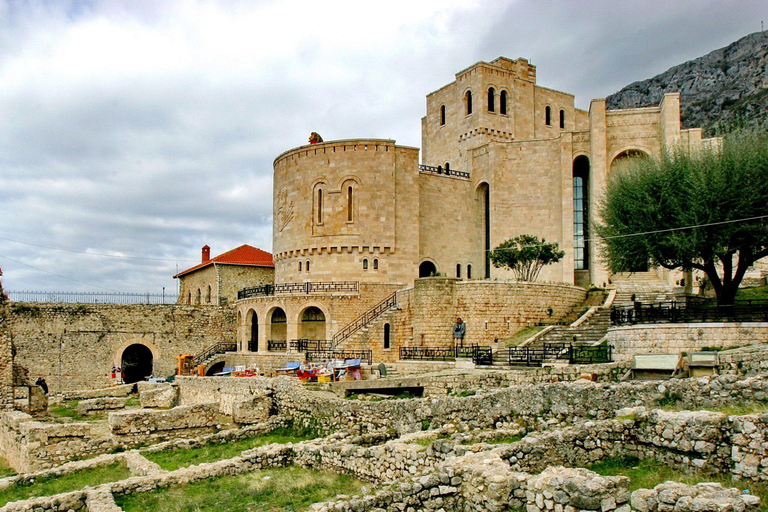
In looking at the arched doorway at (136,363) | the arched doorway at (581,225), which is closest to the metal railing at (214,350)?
the arched doorway at (136,363)

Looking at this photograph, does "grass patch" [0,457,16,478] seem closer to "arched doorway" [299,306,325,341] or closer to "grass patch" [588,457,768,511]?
"grass patch" [588,457,768,511]

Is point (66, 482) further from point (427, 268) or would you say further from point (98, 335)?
point (427, 268)

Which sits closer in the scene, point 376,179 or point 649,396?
point 649,396

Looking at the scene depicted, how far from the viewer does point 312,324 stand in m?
34.7

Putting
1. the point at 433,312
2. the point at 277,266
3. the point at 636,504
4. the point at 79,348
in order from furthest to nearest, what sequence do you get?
1. the point at 277,266
2. the point at 79,348
3. the point at 433,312
4. the point at 636,504

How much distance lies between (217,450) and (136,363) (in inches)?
1137

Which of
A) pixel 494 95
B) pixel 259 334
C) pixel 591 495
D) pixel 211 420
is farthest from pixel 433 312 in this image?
pixel 494 95

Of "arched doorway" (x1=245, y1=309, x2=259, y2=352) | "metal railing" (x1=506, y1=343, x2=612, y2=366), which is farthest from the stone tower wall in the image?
"metal railing" (x1=506, y1=343, x2=612, y2=366)

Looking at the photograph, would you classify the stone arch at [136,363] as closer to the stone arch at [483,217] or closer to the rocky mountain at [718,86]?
the stone arch at [483,217]

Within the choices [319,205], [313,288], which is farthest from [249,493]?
[319,205]

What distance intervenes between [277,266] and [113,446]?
2299 centimetres

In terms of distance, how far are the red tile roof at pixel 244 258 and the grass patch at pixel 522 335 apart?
75.2 feet

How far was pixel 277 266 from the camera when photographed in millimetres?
38531

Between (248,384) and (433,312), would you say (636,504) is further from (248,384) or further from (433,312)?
(433,312)
